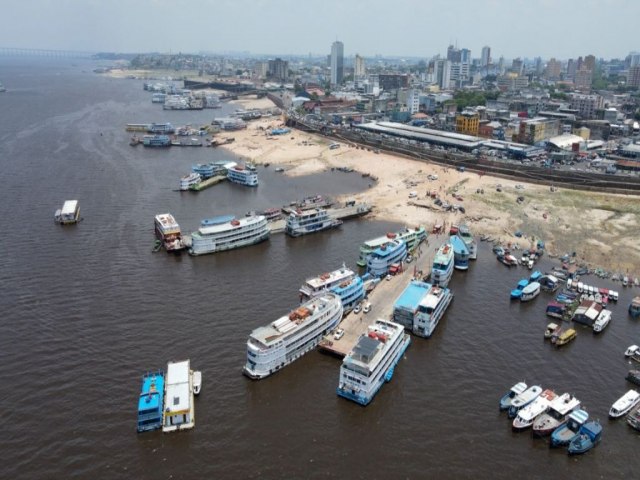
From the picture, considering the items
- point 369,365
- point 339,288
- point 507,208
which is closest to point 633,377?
point 369,365

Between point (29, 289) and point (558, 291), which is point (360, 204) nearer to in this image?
point (558, 291)

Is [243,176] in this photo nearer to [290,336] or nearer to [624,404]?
[290,336]

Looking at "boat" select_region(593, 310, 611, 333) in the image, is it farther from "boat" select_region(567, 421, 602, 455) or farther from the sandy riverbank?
"boat" select_region(567, 421, 602, 455)

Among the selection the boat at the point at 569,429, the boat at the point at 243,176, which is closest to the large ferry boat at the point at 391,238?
the boat at the point at 569,429

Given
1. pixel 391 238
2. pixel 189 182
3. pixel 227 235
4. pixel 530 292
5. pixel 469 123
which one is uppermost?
pixel 469 123

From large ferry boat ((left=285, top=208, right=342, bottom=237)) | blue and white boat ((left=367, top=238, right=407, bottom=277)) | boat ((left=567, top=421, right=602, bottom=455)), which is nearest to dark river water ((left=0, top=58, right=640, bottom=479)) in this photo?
boat ((left=567, top=421, right=602, bottom=455))

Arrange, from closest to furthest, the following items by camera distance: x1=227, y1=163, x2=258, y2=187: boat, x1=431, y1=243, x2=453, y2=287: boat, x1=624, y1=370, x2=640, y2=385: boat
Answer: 1. x1=624, y1=370, x2=640, y2=385: boat
2. x1=431, y1=243, x2=453, y2=287: boat
3. x1=227, y1=163, x2=258, y2=187: boat
